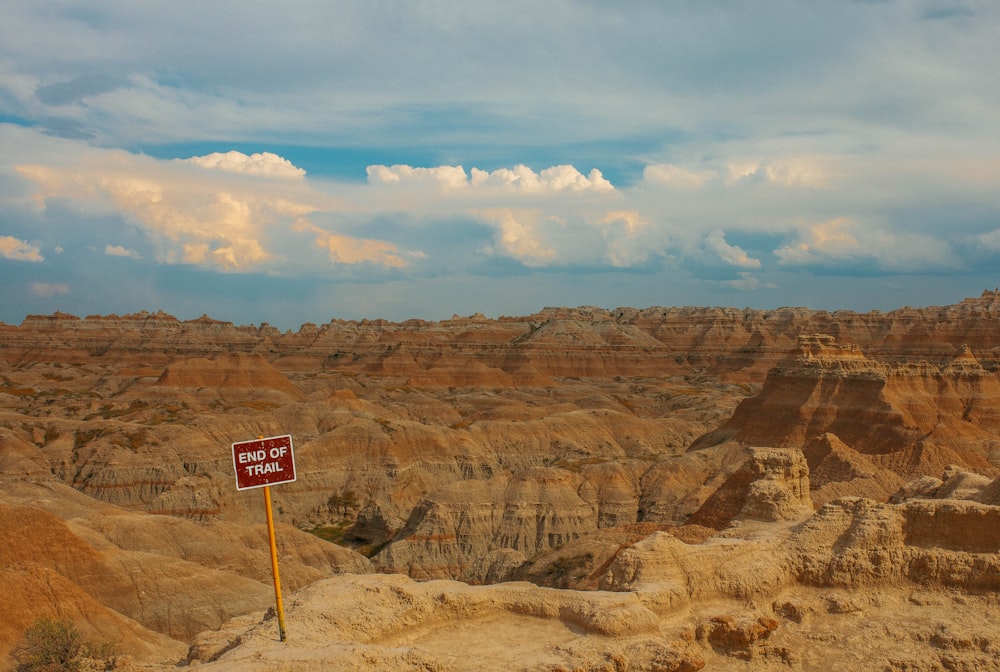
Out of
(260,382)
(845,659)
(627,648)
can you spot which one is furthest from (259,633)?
(260,382)

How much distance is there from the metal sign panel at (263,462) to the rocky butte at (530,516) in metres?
2.76

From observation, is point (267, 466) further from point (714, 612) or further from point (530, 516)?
point (530, 516)

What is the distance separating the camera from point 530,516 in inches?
A: 1972

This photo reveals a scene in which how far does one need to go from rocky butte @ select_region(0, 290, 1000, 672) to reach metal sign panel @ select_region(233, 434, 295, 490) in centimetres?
276

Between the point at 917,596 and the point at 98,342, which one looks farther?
the point at 98,342

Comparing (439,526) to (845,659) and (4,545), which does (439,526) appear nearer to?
(4,545)

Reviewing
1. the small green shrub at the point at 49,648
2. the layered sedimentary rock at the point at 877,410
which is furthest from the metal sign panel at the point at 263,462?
the layered sedimentary rock at the point at 877,410

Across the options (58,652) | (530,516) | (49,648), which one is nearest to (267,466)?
(58,652)

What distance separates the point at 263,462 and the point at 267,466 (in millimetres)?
102

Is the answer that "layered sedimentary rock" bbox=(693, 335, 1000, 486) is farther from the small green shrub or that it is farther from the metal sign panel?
the small green shrub

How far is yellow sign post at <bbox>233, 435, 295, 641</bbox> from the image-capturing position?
1448cm

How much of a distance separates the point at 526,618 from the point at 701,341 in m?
165

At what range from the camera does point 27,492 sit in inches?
1740

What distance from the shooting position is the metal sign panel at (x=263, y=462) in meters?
14.6
